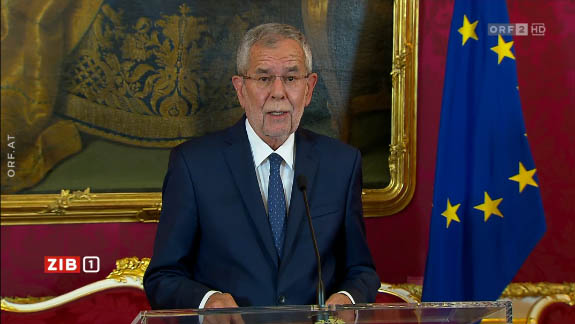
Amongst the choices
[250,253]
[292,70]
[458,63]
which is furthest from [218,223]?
[458,63]

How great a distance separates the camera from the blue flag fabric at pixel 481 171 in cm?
284

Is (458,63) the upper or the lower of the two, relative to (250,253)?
upper

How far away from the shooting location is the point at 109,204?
9.87ft

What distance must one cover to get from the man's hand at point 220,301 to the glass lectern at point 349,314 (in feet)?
0.86

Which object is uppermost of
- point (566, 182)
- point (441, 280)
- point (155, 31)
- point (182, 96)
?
point (155, 31)

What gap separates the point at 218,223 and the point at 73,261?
142 cm

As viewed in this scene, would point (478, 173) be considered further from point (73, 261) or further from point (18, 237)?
point (18, 237)

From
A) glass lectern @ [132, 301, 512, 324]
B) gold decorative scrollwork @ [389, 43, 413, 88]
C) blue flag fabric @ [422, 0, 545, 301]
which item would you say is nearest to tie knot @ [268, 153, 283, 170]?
glass lectern @ [132, 301, 512, 324]

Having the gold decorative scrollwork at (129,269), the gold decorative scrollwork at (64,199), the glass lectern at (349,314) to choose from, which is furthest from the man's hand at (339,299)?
the gold decorative scrollwork at (64,199)

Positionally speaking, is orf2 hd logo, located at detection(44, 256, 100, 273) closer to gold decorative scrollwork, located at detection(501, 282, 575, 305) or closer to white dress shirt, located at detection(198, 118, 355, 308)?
white dress shirt, located at detection(198, 118, 355, 308)

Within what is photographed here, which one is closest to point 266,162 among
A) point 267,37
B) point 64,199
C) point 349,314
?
point 267,37

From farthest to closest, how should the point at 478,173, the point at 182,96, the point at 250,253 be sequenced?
the point at 182,96
the point at 478,173
the point at 250,253

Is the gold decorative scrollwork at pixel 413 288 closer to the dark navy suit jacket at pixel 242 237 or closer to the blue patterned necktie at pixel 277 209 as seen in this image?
the dark navy suit jacket at pixel 242 237

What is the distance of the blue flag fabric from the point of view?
9.31 ft
